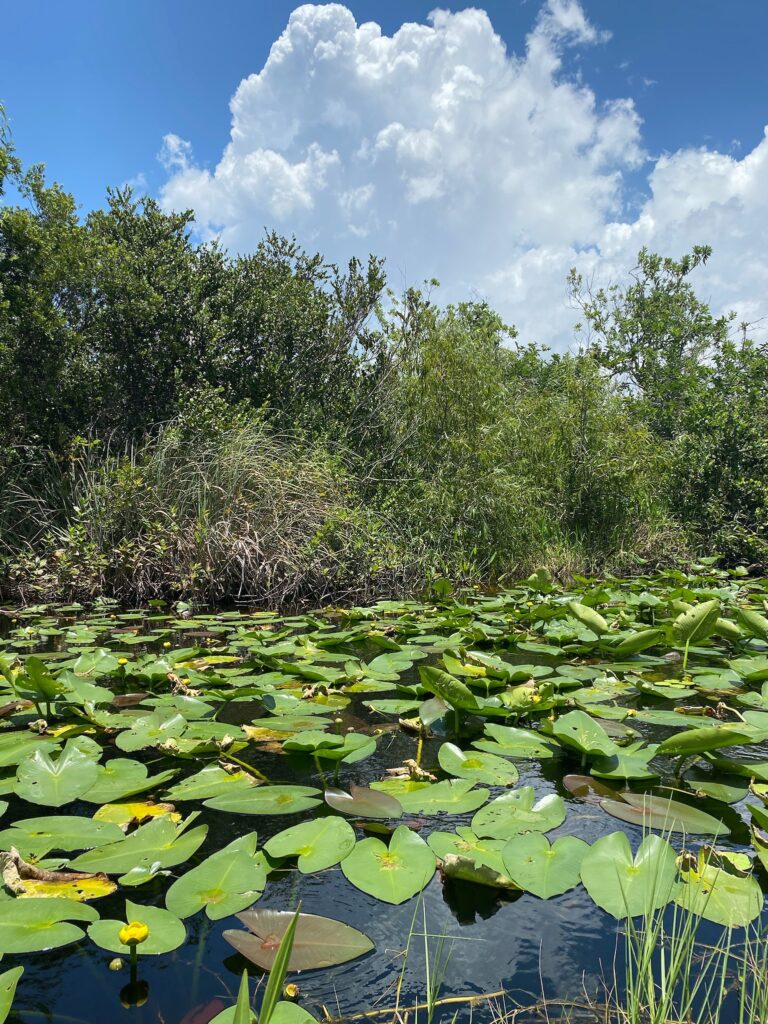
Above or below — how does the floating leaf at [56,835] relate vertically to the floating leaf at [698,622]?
below

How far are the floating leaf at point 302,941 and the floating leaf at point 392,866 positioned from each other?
77 millimetres

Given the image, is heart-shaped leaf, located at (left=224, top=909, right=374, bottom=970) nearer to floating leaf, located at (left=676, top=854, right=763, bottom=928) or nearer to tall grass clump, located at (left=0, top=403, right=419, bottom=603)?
floating leaf, located at (left=676, top=854, right=763, bottom=928)

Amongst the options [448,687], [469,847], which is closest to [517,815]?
[469,847]

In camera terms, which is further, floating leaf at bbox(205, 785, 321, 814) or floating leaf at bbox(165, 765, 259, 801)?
floating leaf at bbox(165, 765, 259, 801)

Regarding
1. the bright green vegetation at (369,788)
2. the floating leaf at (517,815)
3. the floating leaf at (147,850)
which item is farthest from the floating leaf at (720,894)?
the floating leaf at (147,850)

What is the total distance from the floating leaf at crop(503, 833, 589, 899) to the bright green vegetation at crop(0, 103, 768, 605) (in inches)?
156

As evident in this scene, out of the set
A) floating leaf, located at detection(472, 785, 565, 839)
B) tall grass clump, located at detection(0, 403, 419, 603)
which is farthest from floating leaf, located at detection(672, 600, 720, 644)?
tall grass clump, located at detection(0, 403, 419, 603)

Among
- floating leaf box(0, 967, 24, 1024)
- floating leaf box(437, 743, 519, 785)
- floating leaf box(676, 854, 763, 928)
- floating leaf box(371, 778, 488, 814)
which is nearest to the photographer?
floating leaf box(0, 967, 24, 1024)

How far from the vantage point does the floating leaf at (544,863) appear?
1.08m

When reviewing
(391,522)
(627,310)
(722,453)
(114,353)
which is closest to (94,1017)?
(391,522)

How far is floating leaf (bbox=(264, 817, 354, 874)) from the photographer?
1.15m

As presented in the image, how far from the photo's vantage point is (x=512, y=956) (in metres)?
0.98

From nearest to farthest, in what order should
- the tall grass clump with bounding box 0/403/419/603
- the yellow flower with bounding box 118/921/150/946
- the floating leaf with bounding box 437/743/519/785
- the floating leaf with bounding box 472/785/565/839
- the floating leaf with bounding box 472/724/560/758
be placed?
the yellow flower with bounding box 118/921/150/946
the floating leaf with bounding box 472/785/565/839
the floating leaf with bounding box 437/743/519/785
the floating leaf with bounding box 472/724/560/758
the tall grass clump with bounding box 0/403/419/603

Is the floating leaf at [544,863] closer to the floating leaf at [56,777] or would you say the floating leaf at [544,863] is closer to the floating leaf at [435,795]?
the floating leaf at [435,795]
